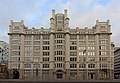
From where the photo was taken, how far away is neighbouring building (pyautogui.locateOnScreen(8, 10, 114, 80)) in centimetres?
14412

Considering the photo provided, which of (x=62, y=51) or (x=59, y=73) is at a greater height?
(x=62, y=51)

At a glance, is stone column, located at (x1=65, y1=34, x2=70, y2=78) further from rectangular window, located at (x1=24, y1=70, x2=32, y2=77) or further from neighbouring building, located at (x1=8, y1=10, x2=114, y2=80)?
rectangular window, located at (x1=24, y1=70, x2=32, y2=77)

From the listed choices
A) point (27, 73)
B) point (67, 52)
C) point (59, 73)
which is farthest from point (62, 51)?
point (27, 73)

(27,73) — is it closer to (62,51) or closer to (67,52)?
(62,51)

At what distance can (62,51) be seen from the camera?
14550 centimetres

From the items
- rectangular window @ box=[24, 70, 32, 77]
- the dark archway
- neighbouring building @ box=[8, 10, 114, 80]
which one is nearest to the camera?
neighbouring building @ box=[8, 10, 114, 80]

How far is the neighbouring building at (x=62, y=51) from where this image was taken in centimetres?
14412

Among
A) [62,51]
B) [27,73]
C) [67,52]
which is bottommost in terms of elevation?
[27,73]

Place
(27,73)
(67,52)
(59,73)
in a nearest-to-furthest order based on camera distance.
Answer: (59,73)
(67,52)
(27,73)

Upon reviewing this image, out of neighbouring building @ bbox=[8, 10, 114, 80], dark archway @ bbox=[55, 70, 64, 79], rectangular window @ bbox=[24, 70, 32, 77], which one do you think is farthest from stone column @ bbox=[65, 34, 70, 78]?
rectangular window @ bbox=[24, 70, 32, 77]

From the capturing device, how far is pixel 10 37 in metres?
150

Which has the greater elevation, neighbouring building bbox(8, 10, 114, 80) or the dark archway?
neighbouring building bbox(8, 10, 114, 80)

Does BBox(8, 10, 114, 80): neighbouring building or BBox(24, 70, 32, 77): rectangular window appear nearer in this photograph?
BBox(8, 10, 114, 80): neighbouring building

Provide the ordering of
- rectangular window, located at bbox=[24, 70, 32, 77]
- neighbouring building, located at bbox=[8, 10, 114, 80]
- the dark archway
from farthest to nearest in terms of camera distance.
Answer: rectangular window, located at bbox=[24, 70, 32, 77] < the dark archway < neighbouring building, located at bbox=[8, 10, 114, 80]
